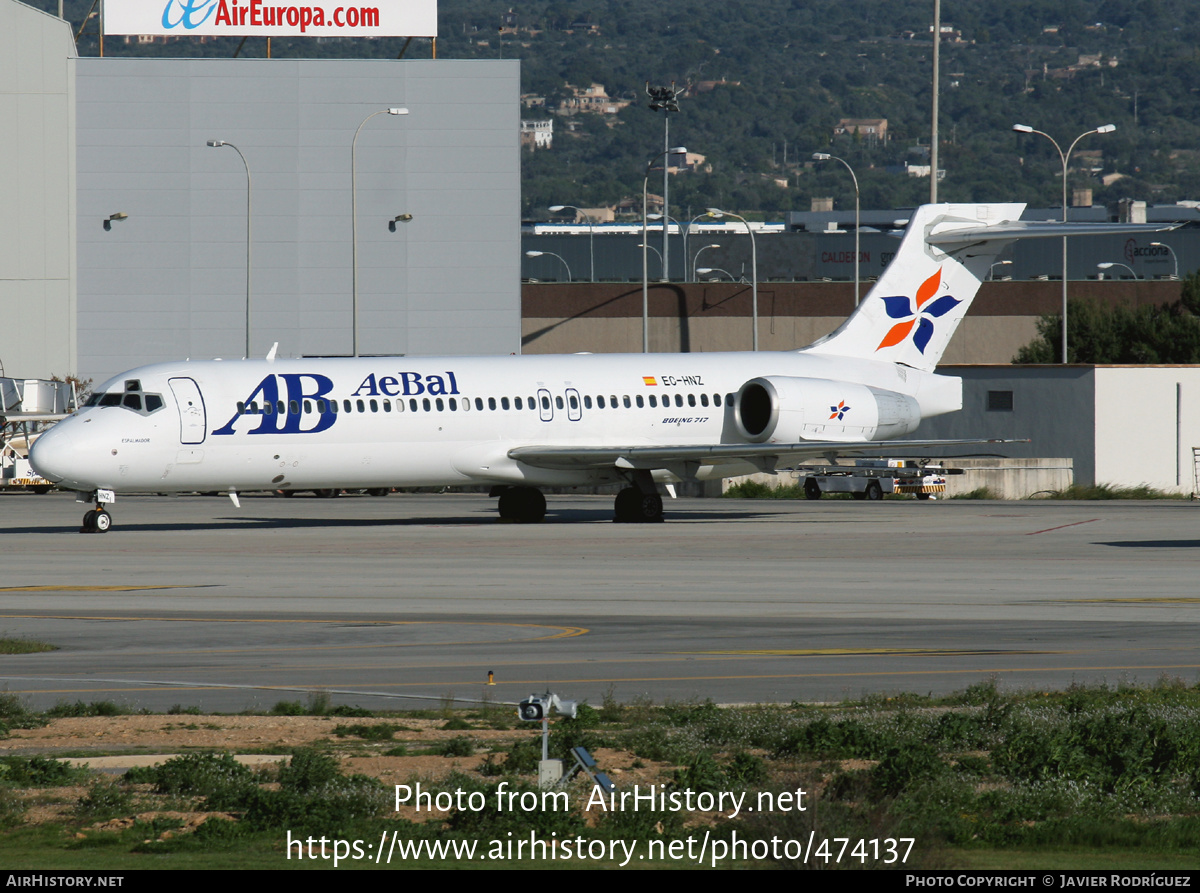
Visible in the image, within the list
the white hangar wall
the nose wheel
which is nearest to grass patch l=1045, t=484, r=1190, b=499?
the white hangar wall

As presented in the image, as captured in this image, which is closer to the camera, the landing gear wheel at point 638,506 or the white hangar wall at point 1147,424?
the landing gear wheel at point 638,506

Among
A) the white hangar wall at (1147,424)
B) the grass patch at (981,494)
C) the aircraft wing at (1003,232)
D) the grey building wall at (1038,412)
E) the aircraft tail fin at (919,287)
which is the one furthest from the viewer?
the grey building wall at (1038,412)

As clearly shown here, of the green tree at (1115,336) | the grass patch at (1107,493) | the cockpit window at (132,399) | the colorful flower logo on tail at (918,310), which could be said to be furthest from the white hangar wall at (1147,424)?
the cockpit window at (132,399)

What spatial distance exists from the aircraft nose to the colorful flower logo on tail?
20788 mm

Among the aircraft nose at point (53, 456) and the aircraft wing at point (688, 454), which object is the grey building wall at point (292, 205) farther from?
the aircraft nose at point (53, 456)

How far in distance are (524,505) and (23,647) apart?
73.4 feet

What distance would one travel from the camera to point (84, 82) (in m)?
77.3

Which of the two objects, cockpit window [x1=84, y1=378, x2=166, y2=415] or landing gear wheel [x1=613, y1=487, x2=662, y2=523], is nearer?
cockpit window [x1=84, y1=378, x2=166, y2=415]

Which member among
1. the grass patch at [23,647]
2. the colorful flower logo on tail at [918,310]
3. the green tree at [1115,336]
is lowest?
the grass patch at [23,647]

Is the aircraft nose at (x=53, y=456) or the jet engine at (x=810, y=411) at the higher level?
the jet engine at (x=810, y=411)

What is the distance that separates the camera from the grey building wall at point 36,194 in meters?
72.5

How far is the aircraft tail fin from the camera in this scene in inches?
1693

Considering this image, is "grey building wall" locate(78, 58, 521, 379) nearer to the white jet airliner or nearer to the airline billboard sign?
the airline billboard sign
